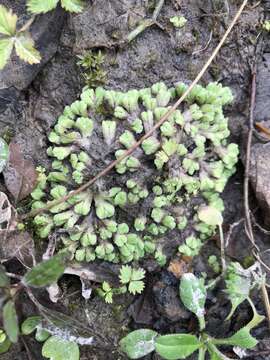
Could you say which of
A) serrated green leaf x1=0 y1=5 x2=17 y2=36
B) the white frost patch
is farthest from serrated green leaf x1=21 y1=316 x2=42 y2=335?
serrated green leaf x1=0 y1=5 x2=17 y2=36

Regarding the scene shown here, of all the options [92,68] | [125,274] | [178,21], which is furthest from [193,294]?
[178,21]

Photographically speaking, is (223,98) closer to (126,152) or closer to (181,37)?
(181,37)

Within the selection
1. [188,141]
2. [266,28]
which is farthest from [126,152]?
[266,28]

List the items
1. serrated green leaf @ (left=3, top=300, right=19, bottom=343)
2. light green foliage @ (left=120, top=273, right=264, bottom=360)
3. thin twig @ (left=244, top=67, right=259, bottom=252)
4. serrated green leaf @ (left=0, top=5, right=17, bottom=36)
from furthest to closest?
thin twig @ (left=244, top=67, right=259, bottom=252), light green foliage @ (left=120, top=273, right=264, bottom=360), serrated green leaf @ (left=0, top=5, right=17, bottom=36), serrated green leaf @ (left=3, top=300, right=19, bottom=343)

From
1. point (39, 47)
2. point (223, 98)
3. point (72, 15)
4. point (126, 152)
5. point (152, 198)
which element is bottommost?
point (152, 198)

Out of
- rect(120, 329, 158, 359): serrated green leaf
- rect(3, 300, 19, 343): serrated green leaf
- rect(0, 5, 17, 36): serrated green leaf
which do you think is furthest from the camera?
rect(120, 329, 158, 359): serrated green leaf

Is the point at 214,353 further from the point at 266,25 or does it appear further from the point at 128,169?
the point at 266,25

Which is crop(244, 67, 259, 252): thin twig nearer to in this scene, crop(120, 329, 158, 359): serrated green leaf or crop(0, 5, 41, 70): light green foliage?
crop(120, 329, 158, 359): serrated green leaf
